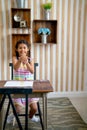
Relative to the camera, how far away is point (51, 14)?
4227 mm

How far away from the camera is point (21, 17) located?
4.15 metres

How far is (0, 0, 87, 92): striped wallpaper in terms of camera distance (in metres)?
4.16

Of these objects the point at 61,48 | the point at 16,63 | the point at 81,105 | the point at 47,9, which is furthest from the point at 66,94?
the point at 16,63

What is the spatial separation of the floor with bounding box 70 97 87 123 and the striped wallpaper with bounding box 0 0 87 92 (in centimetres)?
25

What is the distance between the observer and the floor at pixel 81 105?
11.4ft

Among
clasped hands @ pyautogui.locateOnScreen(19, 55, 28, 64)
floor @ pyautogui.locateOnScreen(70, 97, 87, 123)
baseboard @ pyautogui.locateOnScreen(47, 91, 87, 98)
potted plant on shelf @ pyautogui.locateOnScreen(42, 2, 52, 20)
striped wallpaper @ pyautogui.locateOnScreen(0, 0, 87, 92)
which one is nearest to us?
clasped hands @ pyautogui.locateOnScreen(19, 55, 28, 64)

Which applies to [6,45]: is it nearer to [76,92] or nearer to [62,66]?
Result: [62,66]

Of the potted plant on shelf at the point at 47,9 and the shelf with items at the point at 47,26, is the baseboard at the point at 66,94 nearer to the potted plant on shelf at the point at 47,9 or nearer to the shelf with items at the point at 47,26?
the shelf with items at the point at 47,26

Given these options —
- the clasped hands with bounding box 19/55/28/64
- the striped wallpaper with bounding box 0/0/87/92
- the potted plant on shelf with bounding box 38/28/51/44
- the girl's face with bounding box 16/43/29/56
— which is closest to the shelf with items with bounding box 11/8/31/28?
the striped wallpaper with bounding box 0/0/87/92

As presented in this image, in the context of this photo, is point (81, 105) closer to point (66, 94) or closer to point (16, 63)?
point (66, 94)

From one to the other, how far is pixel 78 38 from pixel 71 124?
1947 mm

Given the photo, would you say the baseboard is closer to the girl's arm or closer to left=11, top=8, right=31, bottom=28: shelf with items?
left=11, top=8, right=31, bottom=28: shelf with items

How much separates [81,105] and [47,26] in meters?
1.65

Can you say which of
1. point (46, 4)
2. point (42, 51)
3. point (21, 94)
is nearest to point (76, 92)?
point (42, 51)
